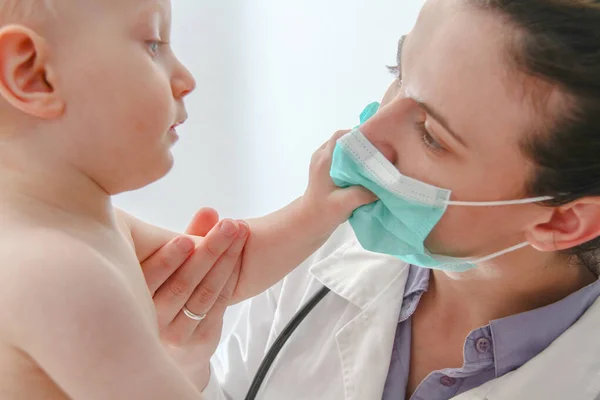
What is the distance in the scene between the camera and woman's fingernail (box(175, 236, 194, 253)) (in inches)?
38.7

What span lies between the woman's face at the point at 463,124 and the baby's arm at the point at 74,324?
0.49 m

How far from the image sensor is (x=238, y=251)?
3.43ft

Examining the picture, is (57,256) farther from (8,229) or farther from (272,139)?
(272,139)

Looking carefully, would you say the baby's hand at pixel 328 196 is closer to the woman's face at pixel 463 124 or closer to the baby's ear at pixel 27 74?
the woman's face at pixel 463 124

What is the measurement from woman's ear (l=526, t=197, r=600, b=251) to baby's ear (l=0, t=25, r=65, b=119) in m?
0.69

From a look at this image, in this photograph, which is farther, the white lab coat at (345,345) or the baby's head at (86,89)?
the white lab coat at (345,345)

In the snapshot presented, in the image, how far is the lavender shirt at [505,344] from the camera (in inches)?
38.3

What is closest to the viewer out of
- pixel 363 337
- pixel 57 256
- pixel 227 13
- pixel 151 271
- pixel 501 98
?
pixel 57 256

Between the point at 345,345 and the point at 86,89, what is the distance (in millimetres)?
659

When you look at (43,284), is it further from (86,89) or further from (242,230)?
(242,230)

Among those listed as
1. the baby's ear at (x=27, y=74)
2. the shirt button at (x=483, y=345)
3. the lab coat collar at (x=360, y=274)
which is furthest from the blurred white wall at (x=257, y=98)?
the baby's ear at (x=27, y=74)

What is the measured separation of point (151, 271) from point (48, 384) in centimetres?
36

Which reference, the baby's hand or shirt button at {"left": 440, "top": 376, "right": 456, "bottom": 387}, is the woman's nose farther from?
shirt button at {"left": 440, "top": 376, "right": 456, "bottom": 387}

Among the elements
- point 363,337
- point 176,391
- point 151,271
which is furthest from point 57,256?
point 363,337
